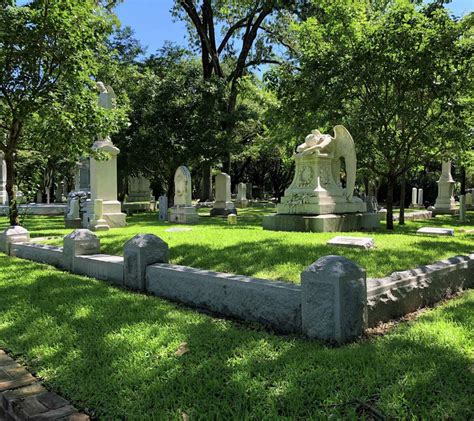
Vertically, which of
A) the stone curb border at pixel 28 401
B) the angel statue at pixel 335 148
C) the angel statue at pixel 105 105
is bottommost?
the stone curb border at pixel 28 401

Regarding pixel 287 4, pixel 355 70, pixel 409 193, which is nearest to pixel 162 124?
pixel 287 4

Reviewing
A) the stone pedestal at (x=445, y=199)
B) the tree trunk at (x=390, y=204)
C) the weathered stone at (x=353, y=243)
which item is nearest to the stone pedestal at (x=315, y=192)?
the tree trunk at (x=390, y=204)

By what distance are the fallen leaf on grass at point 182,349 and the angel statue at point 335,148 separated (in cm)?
828

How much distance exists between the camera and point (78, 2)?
35.9ft

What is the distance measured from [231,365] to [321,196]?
7.87 meters

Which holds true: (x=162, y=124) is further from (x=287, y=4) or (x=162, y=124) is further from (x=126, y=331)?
(x=126, y=331)

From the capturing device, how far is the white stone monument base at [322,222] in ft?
33.7

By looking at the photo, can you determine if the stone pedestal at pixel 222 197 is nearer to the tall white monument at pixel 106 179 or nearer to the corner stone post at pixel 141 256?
the tall white monument at pixel 106 179

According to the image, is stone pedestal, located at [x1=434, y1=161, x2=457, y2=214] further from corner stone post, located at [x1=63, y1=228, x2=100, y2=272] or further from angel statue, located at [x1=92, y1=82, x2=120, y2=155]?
corner stone post, located at [x1=63, y1=228, x2=100, y2=272]

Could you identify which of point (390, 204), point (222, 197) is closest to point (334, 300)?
point (390, 204)

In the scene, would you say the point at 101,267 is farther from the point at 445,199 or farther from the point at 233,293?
the point at 445,199

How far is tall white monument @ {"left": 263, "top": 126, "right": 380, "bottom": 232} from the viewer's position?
10625 mm

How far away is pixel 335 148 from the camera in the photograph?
1185cm

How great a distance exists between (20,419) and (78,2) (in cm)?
1081
